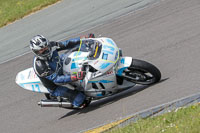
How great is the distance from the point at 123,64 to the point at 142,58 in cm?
241

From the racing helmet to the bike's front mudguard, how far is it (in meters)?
1.41

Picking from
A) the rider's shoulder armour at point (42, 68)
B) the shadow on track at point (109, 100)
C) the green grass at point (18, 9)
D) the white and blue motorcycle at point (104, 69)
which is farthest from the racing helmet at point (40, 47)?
the green grass at point (18, 9)

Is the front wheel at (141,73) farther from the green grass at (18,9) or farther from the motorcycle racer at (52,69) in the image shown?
the green grass at (18,9)

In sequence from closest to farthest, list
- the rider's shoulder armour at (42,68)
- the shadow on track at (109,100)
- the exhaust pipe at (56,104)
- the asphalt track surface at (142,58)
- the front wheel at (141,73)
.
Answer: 1. the asphalt track surface at (142,58)
2. the front wheel at (141,73)
3. the rider's shoulder armour at (42,68)
4. the shadow on track at (109,100)
5. the exhaust pipe at (56,104)

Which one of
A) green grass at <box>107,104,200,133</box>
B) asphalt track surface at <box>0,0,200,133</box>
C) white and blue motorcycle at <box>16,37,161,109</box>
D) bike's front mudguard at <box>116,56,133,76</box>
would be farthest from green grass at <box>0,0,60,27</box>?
green grass at <box>107,104,200,133</box>

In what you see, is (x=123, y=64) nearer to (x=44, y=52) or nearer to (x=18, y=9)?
(x=44, y=52)

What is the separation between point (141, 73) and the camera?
845 cm

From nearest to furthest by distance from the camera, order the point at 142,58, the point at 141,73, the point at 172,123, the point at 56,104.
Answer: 1. the point at 172,123
2. the point at 141,73
3. the point at 56,104
4. the point at 142,58

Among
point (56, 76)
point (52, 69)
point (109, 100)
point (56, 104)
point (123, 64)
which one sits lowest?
point (109, 100)

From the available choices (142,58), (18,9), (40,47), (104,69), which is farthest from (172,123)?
(18,9)

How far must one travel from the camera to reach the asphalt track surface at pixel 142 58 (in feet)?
26.6

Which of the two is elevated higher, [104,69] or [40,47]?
[40,47]

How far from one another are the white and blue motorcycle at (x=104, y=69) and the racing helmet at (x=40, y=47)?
48cm

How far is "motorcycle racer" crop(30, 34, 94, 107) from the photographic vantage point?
27.5 ft
